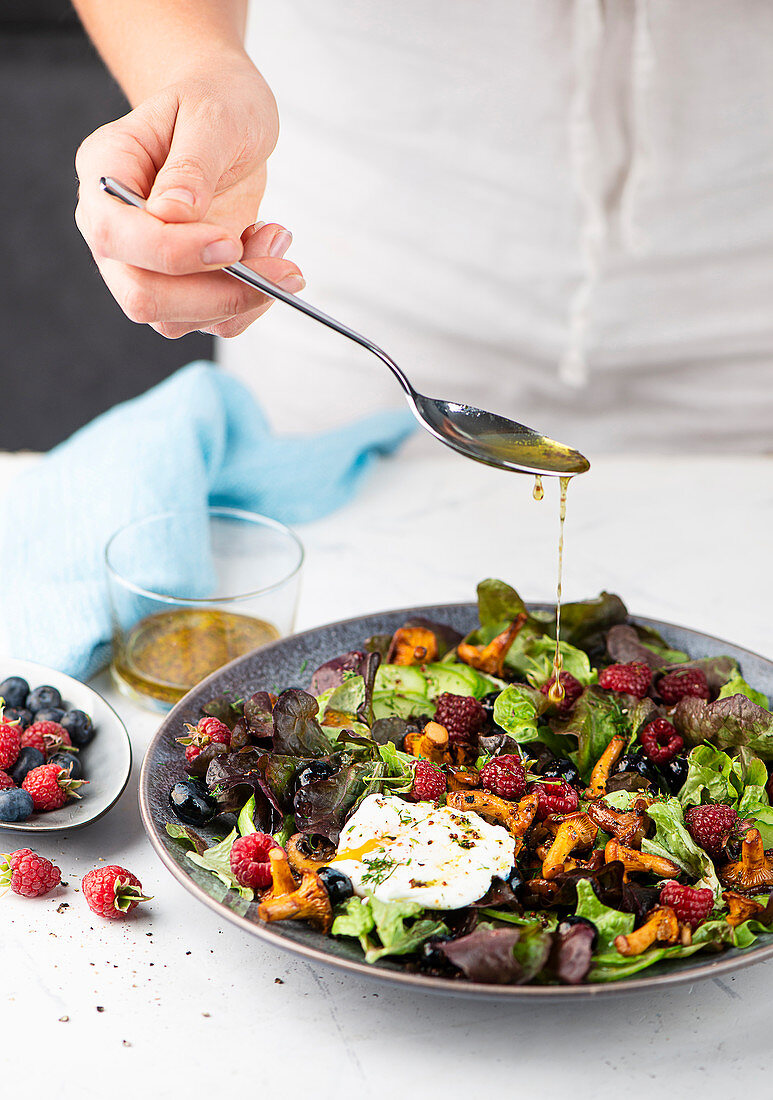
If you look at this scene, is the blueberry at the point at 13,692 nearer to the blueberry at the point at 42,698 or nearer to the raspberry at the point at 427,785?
the blueberry at the point at 42,698

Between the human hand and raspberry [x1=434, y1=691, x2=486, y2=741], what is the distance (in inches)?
19.1

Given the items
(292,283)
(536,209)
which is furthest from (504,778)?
(536,209)

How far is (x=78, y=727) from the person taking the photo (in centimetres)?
132

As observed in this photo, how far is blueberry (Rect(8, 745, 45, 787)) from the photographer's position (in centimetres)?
126

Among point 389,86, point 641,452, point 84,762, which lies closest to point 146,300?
point 84,762

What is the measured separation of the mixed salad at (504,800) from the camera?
0.99 meters

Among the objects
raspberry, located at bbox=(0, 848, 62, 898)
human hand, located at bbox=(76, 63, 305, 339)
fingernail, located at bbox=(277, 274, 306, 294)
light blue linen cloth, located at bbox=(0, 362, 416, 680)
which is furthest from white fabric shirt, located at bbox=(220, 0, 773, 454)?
raspberry, located at bbox=(0, 848, 62, 898)

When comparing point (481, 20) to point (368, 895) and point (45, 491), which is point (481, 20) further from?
point (368, 895)

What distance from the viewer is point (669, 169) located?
80.6 inches

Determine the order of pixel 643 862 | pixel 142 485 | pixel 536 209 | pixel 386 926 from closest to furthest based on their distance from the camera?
1. pixel 386 926
2. pixel 643 862
3. pixel 142 485
4. pixel 536 209

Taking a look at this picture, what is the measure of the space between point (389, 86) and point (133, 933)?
1.50 metres

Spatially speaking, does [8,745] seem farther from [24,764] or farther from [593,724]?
[593,724]

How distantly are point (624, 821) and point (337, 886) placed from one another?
0.94 ft

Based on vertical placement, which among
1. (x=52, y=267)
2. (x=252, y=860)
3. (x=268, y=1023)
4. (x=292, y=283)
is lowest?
(x=52, y=267)
